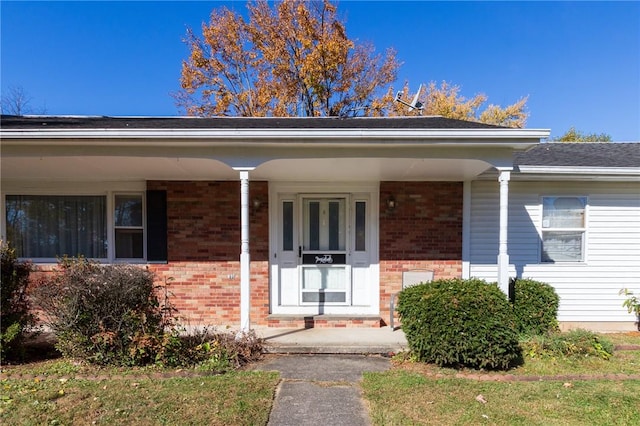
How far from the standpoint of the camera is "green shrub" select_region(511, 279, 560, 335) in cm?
543

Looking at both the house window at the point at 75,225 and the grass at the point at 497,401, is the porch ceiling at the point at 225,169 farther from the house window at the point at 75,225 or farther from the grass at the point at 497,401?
the grass at the point at 497,401

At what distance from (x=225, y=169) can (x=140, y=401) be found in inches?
131

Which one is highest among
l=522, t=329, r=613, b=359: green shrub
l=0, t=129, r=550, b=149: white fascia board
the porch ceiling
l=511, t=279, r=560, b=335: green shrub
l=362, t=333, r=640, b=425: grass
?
l=0, t=129, r=550, b=149: white fascia board

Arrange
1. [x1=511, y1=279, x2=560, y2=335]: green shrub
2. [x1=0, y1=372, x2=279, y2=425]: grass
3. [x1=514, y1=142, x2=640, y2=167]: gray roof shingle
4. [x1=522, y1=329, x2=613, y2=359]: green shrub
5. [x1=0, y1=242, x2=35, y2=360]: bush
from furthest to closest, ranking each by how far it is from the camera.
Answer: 1. [x1=514, y1=142, x2=640, y2=167]: gray roof shingle
2. [x1=511, y1=279, x2=560, y2=335]: green shrub
3. [x1=522, y1=329, x2=613, y2=359]: green shrub
4. [x1=0, y1=242, x2=35, y2=360]: bush
5. [x1=0, y1=372, x2=279, y2=425]: grass

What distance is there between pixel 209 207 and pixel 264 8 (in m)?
13.0

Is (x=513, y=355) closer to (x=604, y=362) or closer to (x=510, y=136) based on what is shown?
(x=604, y=362)

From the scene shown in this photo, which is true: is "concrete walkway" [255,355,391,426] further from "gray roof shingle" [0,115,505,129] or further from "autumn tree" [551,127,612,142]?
"autumn tree" [551,127,612,142]

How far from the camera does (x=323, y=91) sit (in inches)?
637

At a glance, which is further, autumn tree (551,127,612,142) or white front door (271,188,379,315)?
autumn tree (551,127,612,142)

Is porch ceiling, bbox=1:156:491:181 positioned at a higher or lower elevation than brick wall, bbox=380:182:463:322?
higher

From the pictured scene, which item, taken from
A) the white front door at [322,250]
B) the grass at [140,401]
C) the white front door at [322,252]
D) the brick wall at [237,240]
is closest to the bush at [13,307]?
the grass at [140,401]

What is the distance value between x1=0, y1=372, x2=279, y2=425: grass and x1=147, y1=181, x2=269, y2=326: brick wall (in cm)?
237

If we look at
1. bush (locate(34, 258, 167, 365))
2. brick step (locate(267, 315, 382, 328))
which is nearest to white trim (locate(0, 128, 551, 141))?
bush (locate(34, 258, 167, 365))

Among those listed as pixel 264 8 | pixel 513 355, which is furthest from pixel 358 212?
pixel 264 8
